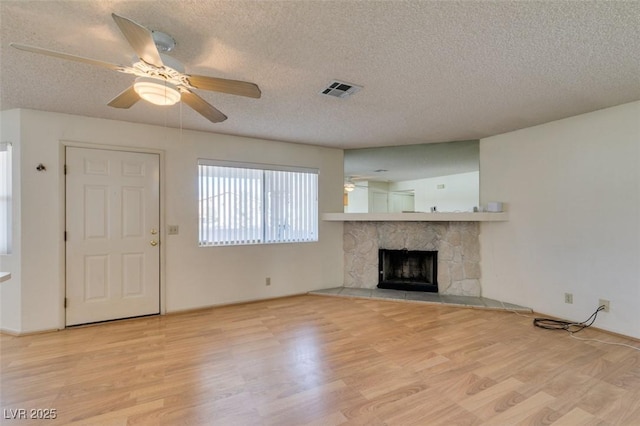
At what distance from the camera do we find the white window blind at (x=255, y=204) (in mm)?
3707

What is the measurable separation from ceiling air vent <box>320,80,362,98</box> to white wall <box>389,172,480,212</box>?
3.22 m

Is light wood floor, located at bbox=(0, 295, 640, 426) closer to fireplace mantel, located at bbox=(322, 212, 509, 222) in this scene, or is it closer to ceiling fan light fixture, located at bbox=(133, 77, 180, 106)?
fireplace mantel, located at bbox=(322, 212, 509, 222)

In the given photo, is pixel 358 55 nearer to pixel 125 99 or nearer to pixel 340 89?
pixel 340 89

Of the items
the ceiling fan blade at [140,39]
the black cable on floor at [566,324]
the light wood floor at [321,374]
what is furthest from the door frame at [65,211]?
the black cable on floor at [566,324]

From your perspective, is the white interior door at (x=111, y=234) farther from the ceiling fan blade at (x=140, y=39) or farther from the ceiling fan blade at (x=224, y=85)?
the ceiling fan blade at (x=140, y=39)

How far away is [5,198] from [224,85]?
10.1 feet

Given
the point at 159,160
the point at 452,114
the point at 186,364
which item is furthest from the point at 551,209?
the point at 159,160

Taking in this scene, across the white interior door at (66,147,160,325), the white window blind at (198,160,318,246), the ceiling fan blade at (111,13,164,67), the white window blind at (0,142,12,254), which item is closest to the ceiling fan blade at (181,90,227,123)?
the ceiling fan blade at (111,13,164,67)

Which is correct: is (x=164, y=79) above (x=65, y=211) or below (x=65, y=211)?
above

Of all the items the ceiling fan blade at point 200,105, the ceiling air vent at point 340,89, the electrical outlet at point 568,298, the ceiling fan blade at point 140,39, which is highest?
the ceiling air vent at point 340,89

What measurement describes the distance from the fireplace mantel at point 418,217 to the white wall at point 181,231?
259 millimetres

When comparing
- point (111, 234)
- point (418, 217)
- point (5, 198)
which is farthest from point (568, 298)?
point (5, 198)

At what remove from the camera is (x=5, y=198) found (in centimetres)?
294

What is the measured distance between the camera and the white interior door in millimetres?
3072
